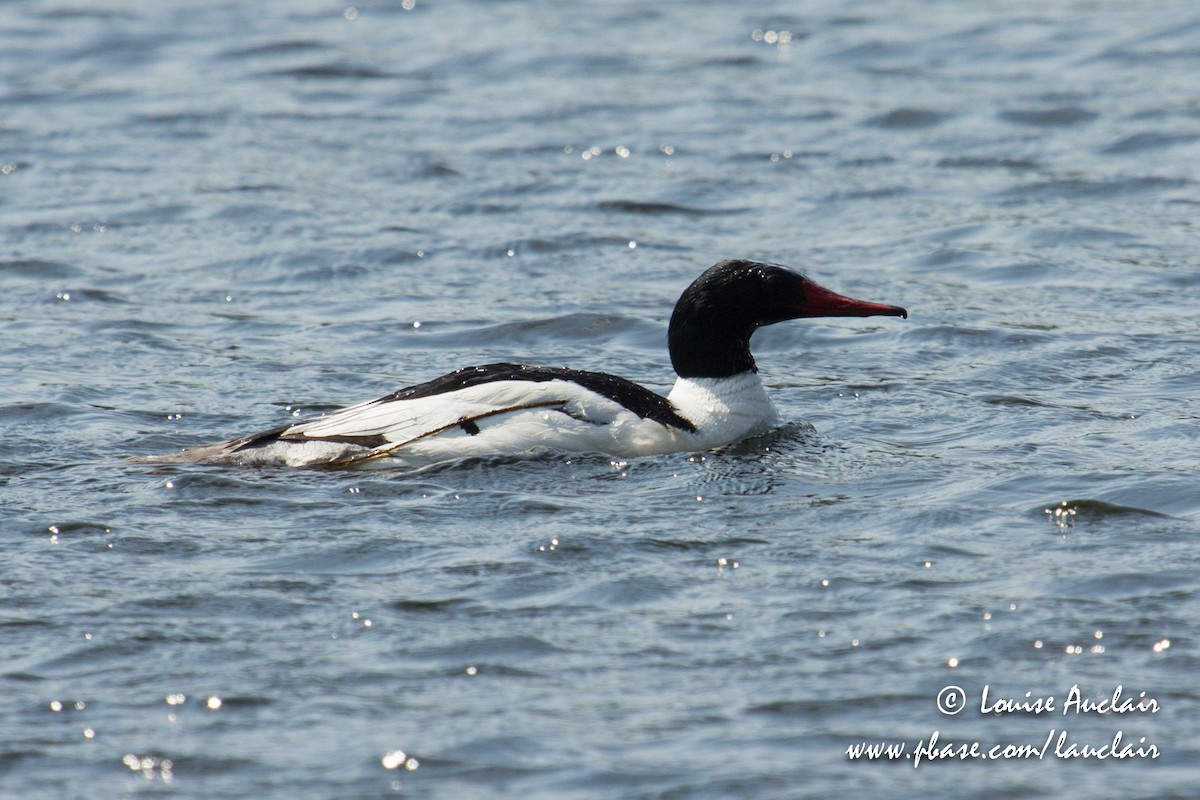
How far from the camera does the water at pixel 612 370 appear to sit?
6090 mm

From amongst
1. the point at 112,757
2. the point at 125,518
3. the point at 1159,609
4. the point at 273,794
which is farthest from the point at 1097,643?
the point at 125,518

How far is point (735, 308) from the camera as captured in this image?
9570mm

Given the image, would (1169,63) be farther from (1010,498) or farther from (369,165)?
(1010,498)

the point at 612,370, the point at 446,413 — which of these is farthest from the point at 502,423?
the point at 612,370

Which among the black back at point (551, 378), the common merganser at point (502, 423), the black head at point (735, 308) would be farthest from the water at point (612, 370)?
the black head at point (735, 308)

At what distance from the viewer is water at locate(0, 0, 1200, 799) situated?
6.09 m

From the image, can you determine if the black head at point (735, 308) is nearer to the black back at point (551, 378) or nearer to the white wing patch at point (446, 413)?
the black back at point (551, 378)

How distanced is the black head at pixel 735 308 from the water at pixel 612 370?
538 mm

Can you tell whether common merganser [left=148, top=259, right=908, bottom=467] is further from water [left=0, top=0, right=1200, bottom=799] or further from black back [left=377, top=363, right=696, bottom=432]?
water [left=0, top=0, right=1200, bottom=799]

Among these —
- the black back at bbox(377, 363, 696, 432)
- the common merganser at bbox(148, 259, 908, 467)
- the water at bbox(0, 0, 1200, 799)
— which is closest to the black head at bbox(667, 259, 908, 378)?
the common merganser at bbox(148, 259, 908, 467)

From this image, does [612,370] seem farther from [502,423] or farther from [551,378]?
[502,423]

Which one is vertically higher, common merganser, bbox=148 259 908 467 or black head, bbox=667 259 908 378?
black head, bbox=667 259 908 378

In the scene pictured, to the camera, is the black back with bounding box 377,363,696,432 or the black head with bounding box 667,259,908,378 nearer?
the black back with bounding box 377,363,696,432

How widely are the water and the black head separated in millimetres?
538
